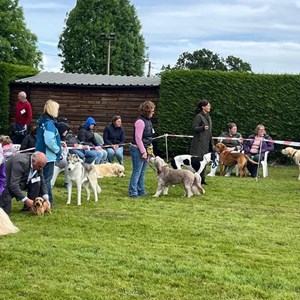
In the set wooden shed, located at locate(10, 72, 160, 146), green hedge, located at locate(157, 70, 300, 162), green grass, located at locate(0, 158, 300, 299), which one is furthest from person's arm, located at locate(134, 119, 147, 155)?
wooden shed, located at locate(10, 72, 160, 146)

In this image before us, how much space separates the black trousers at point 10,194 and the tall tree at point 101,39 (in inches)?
1379

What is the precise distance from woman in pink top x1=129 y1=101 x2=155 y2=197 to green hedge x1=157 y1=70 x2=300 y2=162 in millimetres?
8357

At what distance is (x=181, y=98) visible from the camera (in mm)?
19078

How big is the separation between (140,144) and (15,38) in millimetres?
36878

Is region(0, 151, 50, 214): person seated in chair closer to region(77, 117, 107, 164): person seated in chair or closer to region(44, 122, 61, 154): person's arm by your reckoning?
region(44, 122, 61, 154): person's arm

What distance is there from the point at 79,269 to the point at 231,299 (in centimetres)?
148

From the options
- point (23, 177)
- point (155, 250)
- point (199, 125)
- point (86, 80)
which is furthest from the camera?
point (86, 80)


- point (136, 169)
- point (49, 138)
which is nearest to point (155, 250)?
point (49, 138)

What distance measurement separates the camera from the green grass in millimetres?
5074

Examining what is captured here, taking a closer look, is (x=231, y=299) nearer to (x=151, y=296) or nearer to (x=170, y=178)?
(x=151, y=296)

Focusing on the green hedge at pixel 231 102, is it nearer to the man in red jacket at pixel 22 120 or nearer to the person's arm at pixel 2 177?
the man in red jacket at pixel 22 120

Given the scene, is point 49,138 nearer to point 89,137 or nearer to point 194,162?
point 194,162

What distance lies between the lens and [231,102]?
1877cm

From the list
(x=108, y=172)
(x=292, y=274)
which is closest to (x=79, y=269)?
(x=292, y=274)
